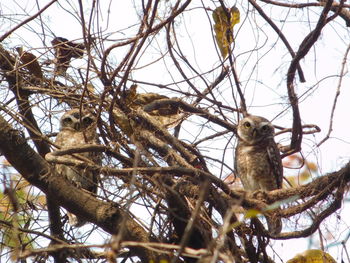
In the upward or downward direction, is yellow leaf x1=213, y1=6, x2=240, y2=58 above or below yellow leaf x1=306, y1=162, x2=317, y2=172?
above

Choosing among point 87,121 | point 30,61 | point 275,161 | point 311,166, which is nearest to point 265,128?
point 275,161

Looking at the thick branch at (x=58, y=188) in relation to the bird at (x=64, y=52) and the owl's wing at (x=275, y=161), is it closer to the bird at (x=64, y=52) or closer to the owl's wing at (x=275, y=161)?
the bird at (x=64, y=52)

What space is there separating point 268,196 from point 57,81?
5.29ft

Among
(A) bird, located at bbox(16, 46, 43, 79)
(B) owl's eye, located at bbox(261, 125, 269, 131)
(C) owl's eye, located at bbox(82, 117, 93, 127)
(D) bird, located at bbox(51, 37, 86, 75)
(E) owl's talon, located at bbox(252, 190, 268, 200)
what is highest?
(B) owl's eye, located at bbox(261, 125, 269, 131)

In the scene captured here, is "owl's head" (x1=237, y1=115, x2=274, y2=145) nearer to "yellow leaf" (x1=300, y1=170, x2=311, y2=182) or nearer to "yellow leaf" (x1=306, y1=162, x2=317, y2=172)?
"yellow leaf" (x1=300, y1=170, x2=311, y2=182)

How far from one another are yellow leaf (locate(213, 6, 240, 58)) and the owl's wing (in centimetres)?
108

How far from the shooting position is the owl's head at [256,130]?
4.77 metres

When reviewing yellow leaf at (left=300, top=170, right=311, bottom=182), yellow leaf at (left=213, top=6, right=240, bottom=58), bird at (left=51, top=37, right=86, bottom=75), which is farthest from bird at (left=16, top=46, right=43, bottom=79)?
yellow leaf at (left=300, top=170, right=311, bottom=182)

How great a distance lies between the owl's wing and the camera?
15.1 ft

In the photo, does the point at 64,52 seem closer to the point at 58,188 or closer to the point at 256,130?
the point at 58,188

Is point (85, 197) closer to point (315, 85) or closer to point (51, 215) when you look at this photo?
point (51, 215)

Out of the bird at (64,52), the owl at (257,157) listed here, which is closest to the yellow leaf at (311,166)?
the owl at (257,157)

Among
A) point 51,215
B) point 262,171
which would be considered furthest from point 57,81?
point 262,171

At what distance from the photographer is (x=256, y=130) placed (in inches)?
192
